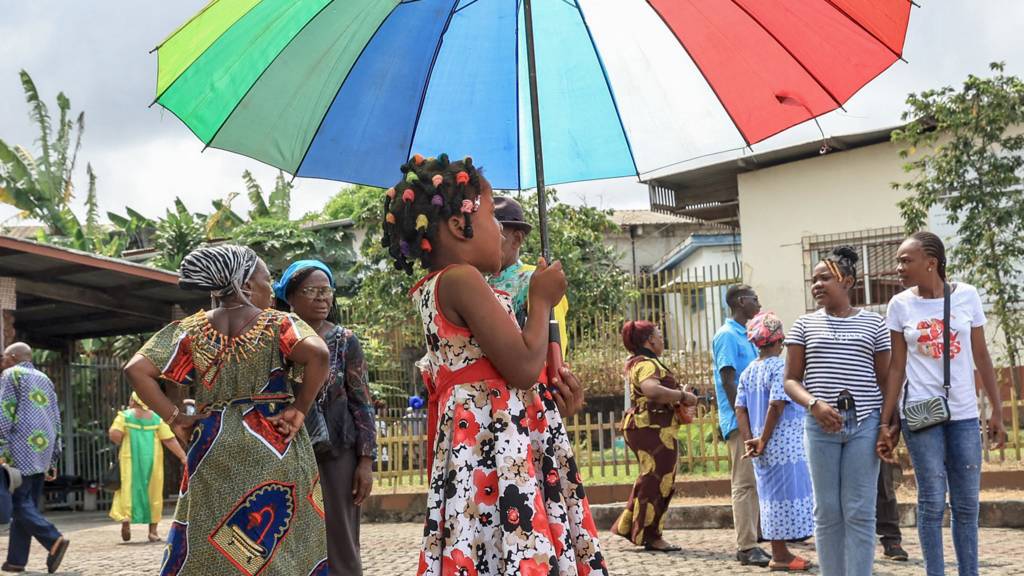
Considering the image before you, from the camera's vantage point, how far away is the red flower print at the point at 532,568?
3.53m

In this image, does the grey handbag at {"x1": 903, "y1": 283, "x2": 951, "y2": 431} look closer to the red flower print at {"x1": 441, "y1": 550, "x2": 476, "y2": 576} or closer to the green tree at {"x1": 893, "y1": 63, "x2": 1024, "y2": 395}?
the red flower print at {"x1": 441, "y1": 550, "x2": 476, "y2": 576}

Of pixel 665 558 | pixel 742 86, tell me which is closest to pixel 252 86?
pixel 742 86

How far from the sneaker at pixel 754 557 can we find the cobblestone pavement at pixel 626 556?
0.25 ft

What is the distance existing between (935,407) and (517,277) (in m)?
2.48

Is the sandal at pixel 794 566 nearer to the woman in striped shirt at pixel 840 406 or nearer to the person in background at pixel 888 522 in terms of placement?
the person in background at pixel 888 522

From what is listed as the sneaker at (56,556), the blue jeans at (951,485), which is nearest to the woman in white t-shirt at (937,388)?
the blue jeans at (951,485)

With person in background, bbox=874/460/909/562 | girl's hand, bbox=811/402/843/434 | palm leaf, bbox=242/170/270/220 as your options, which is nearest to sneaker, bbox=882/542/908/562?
person in background, bbox=874/460/909/562

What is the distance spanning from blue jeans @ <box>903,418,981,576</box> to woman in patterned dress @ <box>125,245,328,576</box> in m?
2.87

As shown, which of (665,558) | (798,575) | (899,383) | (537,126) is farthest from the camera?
(665,558)

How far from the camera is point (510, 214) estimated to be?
4598 millimetres

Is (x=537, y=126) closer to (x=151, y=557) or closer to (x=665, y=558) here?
(x=665, y=558)

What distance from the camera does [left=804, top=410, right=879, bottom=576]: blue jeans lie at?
557 centimetres

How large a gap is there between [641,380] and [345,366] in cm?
337

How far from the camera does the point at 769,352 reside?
8.08 metres
